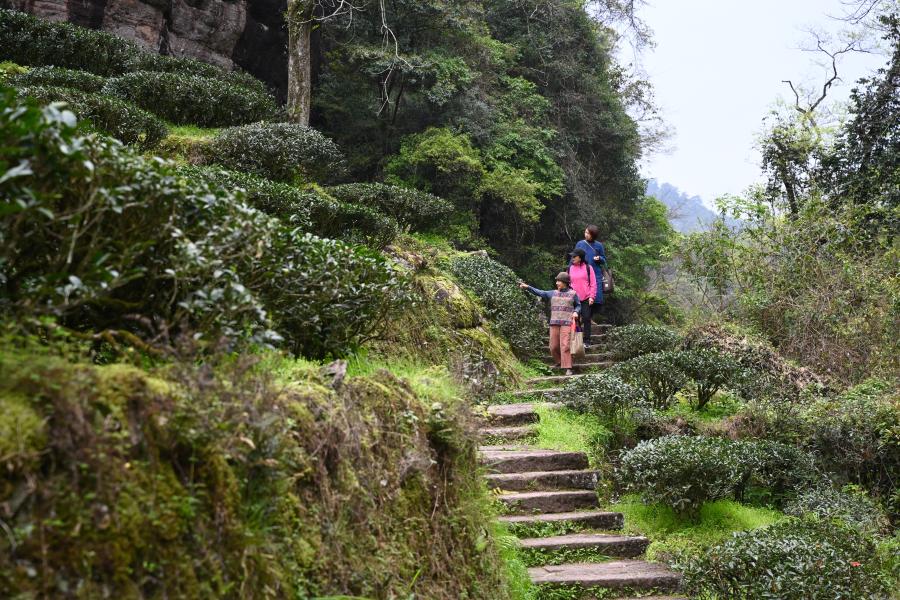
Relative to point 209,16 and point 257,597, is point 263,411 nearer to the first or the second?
point 257,597

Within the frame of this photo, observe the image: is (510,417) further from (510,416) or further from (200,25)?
(200,25)

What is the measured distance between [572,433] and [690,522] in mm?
1766

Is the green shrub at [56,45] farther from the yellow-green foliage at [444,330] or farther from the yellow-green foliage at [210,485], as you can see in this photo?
the yellow-green foliage at [210,485]

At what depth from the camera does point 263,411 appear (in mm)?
3408

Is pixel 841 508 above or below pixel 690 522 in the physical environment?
above

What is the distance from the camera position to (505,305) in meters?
13.5

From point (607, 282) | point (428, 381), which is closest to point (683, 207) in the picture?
point (607, 282)

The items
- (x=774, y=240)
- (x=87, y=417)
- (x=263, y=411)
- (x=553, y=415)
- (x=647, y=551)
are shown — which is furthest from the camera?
(x=774, y=240)

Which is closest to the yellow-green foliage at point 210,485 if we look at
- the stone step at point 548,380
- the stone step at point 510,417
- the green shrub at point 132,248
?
the green shrub at point 132,248

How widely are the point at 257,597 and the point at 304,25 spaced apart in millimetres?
12966

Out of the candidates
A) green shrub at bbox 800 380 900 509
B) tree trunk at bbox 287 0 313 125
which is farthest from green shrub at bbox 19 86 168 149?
green shrub at bbox 800 380 900 509

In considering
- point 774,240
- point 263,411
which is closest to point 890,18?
point 774,240

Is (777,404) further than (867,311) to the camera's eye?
No

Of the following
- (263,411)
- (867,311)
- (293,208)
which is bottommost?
(263,411)
